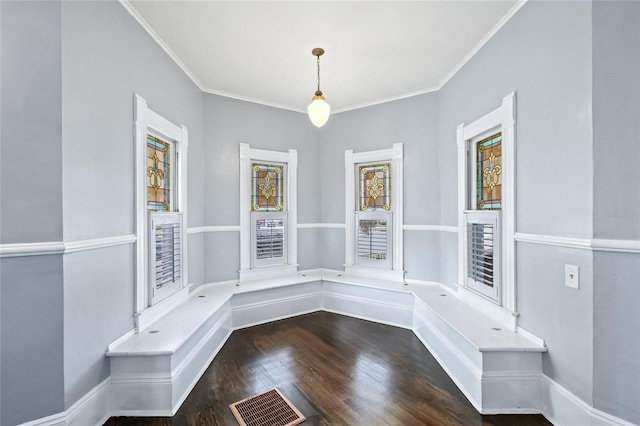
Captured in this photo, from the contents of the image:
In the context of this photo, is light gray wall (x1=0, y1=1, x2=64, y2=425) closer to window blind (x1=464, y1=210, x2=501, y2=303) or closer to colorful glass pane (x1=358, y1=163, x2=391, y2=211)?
window blind (x1=464, y1=210, x2=501, y2=303)

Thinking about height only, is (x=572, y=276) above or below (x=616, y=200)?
below

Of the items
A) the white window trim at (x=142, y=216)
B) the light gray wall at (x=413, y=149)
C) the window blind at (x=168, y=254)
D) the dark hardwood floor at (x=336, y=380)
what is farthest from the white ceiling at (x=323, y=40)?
the dark hardwood floor at (x=336, y=380)

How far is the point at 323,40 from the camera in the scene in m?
2.57

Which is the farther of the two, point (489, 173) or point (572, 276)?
point (489, 173)

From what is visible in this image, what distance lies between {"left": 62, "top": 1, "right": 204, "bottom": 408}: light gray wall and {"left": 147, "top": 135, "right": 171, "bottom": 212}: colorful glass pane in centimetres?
38

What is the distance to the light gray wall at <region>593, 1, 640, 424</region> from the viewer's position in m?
1.51

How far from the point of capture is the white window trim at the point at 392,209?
12.4ft

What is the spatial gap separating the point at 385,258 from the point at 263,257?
5.34 feet

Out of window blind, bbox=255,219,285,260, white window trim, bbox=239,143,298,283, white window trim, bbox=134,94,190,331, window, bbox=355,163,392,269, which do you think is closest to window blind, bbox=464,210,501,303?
window, bbox=355,163,392,269

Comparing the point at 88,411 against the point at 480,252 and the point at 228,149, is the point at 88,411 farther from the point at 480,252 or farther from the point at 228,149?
the point at 480,252

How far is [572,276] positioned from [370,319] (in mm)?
2266

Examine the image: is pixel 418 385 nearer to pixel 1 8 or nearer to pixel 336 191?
pixel 336 191

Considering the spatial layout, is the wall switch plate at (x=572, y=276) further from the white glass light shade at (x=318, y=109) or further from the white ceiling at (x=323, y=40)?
the white glass light shade at (x=318, y=109)

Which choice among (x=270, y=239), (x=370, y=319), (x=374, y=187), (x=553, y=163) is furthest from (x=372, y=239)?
(x=553, y=163)
